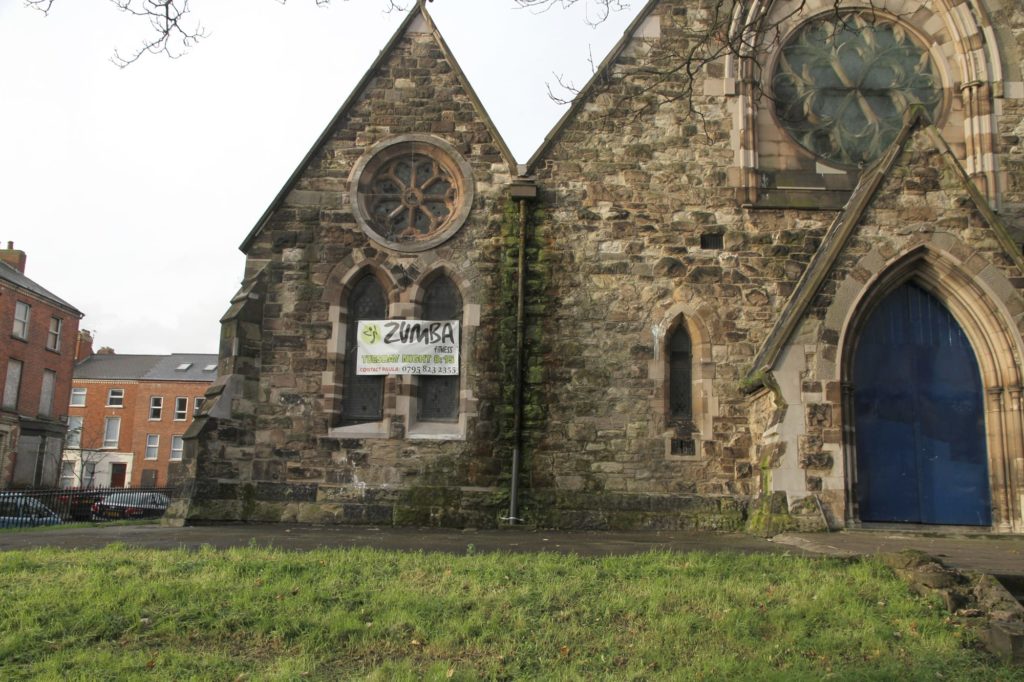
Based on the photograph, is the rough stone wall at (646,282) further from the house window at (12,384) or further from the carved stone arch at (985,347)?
the house window at (12,384)

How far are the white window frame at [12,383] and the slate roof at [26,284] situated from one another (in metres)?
3.21

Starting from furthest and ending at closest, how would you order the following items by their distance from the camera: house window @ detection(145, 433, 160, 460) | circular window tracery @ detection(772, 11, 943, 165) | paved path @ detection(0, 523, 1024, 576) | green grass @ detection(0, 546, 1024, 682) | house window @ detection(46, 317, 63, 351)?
house window @ detection(145, 433, 160, 460) < house window @ detection(46, 317, 63, 351) < circular window tracery @ detection(772, 11, 943, 165) < paved path @ detection(0, 523, 1024, 576) < green grass @ detection(0, 546, 1024, 682)

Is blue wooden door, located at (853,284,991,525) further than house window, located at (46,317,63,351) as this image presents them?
No

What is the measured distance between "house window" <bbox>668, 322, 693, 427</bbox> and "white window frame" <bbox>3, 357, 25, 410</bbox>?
33754 millimetres

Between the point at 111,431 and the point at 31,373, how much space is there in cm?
1963

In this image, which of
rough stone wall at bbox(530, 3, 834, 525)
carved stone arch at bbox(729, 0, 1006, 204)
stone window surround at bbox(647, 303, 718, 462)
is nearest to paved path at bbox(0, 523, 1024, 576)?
rough stone wall at bbox(530, 3, 834, 525)

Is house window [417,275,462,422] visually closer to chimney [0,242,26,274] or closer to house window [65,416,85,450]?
chimney [0,242,26,274]

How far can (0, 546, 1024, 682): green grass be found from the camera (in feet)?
17.8

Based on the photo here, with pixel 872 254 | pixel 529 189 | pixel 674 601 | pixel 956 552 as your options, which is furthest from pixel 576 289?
pixel 674 601

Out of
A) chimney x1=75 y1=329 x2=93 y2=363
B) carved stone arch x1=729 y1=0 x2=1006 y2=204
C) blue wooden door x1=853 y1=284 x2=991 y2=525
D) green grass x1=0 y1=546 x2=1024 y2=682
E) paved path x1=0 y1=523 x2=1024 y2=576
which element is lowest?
green grass x1=0 y1=546 x2=1024 y2=682

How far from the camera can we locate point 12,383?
37750mm

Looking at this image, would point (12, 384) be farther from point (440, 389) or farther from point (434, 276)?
point (440, 389)

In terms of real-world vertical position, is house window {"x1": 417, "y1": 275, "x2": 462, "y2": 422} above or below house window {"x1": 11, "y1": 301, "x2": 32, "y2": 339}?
below

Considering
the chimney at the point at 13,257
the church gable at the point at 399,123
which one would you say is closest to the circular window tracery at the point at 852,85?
the church gable at the point at 399,123
